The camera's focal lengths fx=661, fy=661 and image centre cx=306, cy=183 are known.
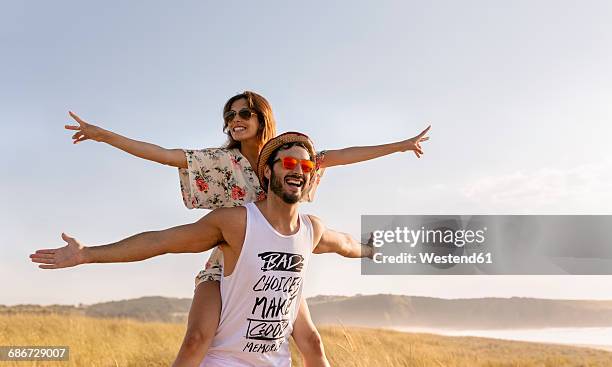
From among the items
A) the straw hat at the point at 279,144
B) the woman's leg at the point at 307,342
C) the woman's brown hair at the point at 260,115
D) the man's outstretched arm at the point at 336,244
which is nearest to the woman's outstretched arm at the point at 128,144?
the woman's brown hair at the point at 260,115

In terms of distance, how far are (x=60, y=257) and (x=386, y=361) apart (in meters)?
5.37

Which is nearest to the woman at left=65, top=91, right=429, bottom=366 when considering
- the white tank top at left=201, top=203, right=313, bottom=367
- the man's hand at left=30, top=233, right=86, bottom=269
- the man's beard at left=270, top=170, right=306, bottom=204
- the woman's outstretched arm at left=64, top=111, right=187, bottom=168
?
the woman's outstretched arm at left=64, top=111, right=187, bottom=168

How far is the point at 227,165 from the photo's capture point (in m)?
5.86

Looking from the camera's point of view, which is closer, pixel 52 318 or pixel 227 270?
pixel 227 270

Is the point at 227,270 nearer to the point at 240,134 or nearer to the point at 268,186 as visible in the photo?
the point at 268,186

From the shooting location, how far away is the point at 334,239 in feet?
→ 18.8

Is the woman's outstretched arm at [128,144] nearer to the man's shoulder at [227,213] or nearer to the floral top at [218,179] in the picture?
the floral top at [218,179]

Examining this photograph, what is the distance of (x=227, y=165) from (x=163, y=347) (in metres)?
8.13

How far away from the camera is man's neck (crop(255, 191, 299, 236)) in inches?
203

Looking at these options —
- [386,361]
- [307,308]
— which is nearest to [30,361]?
[386,361]

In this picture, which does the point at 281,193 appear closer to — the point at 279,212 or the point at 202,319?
the point at 279,212

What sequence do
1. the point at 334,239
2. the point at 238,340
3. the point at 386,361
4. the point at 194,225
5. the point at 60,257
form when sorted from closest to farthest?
the point at 60,257, the point at 194,225, the point at 238,340, the point at 334,239, the point at 386,361

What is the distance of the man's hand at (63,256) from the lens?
14.7 feet

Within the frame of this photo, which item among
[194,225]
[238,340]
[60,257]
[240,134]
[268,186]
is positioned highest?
[240,134]
